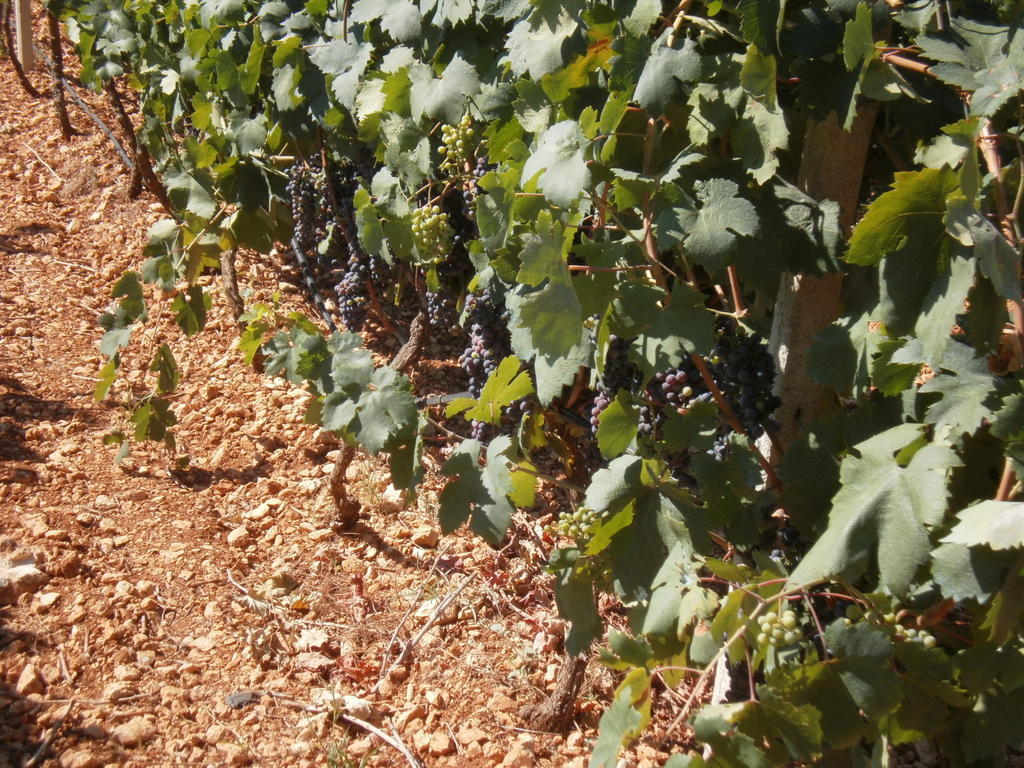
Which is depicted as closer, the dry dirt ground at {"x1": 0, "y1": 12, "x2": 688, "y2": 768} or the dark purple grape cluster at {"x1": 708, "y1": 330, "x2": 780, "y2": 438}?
the dark purple grape cluster at {"x1": 708, "y1": 330, "x2": 780, "y2": 438}

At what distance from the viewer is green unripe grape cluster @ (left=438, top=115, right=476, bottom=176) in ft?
7.32

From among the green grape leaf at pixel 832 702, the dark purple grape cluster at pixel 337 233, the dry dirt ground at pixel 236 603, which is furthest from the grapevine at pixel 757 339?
the dark purple grape cluster at pixel 337 233

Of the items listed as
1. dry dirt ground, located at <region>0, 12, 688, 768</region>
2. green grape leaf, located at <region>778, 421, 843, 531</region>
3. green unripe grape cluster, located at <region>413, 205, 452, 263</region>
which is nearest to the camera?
green grape leaf, located at <region>778, 421, 843, 531</region>

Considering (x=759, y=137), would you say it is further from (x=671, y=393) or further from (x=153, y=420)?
(x=153, y=420)

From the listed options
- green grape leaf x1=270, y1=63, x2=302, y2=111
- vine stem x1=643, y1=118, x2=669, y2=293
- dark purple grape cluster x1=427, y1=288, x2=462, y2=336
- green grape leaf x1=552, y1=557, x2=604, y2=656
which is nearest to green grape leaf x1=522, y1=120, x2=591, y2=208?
vine stem x1=643, y1=118, x2=669, y2=293

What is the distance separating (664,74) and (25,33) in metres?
5.76

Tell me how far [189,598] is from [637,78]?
1834 millimetres

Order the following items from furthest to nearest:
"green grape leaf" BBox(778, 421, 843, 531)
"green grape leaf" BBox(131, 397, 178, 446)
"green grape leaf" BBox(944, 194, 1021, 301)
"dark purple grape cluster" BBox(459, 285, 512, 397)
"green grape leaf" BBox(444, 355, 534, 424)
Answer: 1. "green grape leaf" BBox(131, 397, 178, 446)
2. "dark purple grape cluster" BBox(459, 285, 512, 397)
3. "green grape leaf" BBox(444, 355, 534, 424)
4. "green grape leaf" BBox(778, 421, 843, 531)
5. "green grape leaf" BBox(944, 194, 1021, 301)

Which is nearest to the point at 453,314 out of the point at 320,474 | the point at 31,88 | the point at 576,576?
the point at 320,474

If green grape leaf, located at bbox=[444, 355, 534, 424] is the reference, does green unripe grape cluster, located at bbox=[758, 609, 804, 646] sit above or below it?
below

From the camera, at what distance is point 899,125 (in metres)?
1.78

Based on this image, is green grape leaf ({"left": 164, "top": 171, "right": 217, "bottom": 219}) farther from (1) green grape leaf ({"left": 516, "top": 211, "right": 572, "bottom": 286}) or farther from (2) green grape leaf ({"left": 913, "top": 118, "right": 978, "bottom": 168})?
(2) green grape leaf ({"left": 913, "top": 118, "right": 978, "bottom": 168})

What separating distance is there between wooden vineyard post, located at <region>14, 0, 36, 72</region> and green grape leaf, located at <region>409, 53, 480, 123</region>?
4763mm

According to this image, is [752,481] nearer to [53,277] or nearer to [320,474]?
[320,474]
